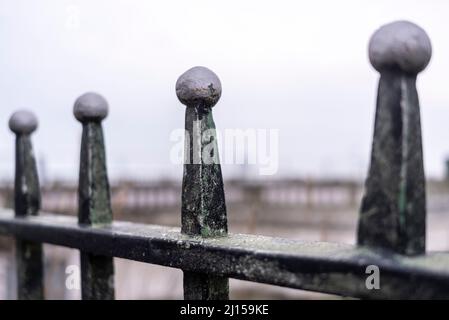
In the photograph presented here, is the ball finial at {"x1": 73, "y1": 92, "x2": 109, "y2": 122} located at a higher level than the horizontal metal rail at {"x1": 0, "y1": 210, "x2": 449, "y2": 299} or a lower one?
higher

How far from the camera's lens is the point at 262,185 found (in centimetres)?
1628

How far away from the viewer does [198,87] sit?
136 cm

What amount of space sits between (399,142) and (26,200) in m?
1.77

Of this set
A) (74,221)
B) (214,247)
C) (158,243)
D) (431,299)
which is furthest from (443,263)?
(74,221)

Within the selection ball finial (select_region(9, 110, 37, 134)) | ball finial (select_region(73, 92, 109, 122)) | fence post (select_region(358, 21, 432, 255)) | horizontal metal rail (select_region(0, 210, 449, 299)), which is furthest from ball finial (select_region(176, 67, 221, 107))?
ball finial (select_region(9, 110, 37, 134))

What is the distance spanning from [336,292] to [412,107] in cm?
39

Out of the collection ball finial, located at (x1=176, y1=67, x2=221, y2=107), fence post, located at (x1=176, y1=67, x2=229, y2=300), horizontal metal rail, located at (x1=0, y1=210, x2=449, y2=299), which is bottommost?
horizontal metal rail, located at (x1=0, y1=210, x2=449, y2=299)

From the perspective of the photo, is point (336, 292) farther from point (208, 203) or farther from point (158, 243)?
point (158, 243)

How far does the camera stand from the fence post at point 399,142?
3.31 ft

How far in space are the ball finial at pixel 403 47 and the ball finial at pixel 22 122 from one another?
1.75 m

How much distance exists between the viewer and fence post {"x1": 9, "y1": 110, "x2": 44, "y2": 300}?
231 cm

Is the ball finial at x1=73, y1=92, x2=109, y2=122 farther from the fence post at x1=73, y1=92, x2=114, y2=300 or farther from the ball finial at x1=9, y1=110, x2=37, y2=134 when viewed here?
the ball finial at x1=9, y1=110, x2=37, y2=134

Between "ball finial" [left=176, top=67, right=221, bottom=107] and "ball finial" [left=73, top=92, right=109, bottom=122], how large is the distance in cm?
56

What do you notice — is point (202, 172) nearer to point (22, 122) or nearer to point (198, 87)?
point (198, 87)
